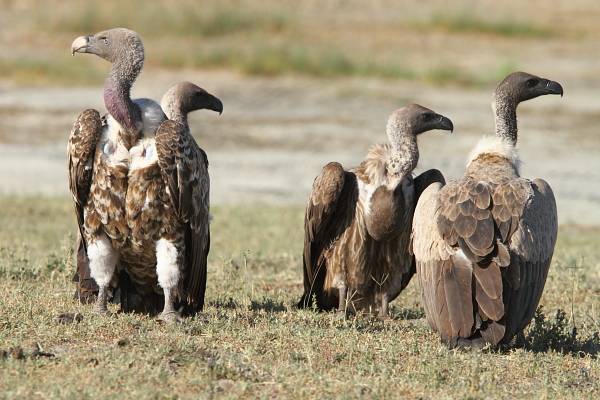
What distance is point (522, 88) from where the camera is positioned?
7.04 m

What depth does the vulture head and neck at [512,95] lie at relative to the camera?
691 centimetres

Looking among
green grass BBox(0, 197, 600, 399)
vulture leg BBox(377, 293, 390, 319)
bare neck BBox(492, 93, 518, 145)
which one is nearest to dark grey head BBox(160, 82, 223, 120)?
green grass BBox(0, 197, 600, 399)

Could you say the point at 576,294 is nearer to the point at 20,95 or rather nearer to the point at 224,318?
the point at 224,318

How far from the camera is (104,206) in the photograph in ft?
19.2

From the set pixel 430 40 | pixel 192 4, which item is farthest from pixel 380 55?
pixel 192 4

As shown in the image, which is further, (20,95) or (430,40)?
(430,40)

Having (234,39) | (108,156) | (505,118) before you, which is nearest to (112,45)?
(108,156)

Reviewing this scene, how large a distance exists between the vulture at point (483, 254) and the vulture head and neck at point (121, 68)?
82.6 inches

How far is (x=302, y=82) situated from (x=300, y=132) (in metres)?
4.46

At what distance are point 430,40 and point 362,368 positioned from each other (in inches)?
1084

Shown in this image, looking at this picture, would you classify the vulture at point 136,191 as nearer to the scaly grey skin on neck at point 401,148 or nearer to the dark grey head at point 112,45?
the dark grey head at point 112,45

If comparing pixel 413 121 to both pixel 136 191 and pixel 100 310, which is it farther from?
pixel 100 310

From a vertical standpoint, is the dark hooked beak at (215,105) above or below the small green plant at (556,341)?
above

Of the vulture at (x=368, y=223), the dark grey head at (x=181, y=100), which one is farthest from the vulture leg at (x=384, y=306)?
the dark grey head at (x=181, y=100)
